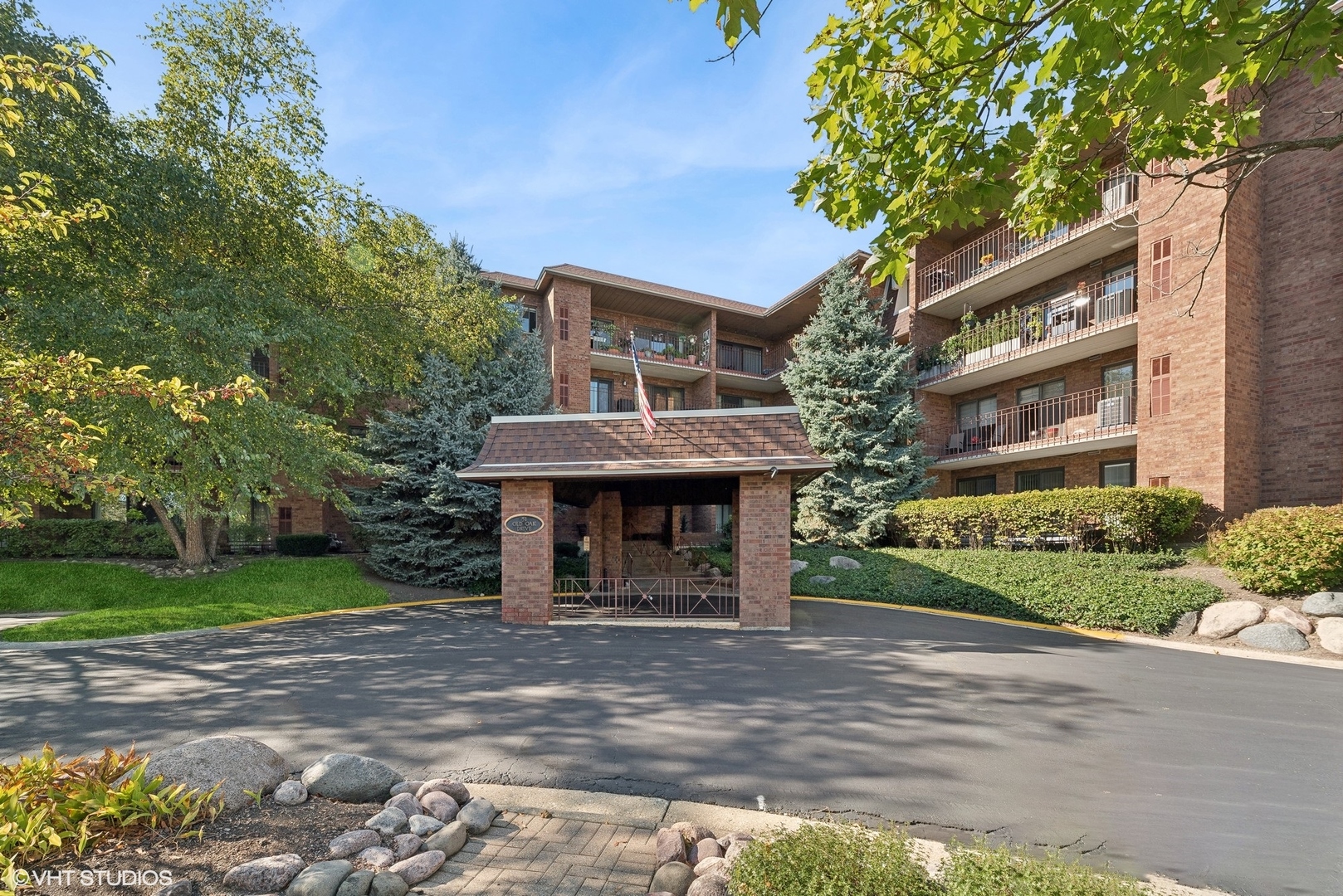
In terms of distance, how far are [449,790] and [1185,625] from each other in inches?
480

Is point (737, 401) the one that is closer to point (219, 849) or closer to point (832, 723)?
point (832, 723)

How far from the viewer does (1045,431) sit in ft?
59.2

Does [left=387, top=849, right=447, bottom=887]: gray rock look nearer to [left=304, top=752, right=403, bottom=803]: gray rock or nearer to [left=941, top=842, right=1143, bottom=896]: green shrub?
[left=304, top=752, right=403, bottom=803]: gray rock

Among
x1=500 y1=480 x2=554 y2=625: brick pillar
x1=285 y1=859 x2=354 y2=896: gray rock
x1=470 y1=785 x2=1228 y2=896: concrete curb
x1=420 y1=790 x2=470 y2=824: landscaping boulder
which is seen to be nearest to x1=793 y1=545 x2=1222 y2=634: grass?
x1=500 y1=480 x2=554 y2=625: brick pillar

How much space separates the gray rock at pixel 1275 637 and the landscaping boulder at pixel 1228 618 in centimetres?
15

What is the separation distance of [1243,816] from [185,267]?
1808cm

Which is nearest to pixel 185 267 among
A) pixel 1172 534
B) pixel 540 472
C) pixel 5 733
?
pixel 540 472

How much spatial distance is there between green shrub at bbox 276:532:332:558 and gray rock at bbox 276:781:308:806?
699 inches

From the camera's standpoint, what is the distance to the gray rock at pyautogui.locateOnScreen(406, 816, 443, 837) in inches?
143

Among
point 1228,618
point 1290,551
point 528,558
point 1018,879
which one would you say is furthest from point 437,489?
point 1290,551

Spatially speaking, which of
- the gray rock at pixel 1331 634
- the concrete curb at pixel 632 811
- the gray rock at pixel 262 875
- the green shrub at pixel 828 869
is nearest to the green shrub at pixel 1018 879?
the green shrub at pixel 828 869

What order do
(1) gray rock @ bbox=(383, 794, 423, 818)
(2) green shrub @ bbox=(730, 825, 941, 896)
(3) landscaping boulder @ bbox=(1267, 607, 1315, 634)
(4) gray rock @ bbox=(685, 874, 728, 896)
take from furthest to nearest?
1. (3) landscaping boulder @ bbox=(1267, 607, 1315, 634)
2. (1) gray rock @ bbox=(383, 794, 423, 818)
3. (4) gray rock @ bbox=(685, 874, 728, 896)
4. (2) green shrub @ bbox=(730, 825, 941, 896)

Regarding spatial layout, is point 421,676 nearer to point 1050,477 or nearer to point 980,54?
point 980,54

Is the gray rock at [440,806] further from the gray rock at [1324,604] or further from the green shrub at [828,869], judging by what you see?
the gray rock at [1324,604]
